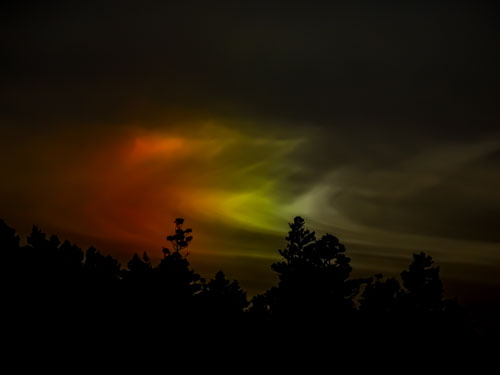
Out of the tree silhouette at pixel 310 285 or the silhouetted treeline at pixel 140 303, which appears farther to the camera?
the tree silhouette at pixel 310 285

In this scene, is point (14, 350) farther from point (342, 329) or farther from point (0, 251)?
point (342, 329)

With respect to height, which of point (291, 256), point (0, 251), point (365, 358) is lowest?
point (365, 358)

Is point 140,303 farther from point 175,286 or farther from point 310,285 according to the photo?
point 310,285

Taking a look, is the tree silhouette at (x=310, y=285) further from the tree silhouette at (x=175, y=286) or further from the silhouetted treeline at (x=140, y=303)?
the tree silhouette at (x=175, y=286)

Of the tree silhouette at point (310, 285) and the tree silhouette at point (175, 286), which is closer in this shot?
the tree silhouette at point (175, 286)

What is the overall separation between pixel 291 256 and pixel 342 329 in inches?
1058

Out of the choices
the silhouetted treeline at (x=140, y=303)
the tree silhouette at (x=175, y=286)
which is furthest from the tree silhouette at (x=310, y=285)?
the tree silhouette at (x=175, y=286)

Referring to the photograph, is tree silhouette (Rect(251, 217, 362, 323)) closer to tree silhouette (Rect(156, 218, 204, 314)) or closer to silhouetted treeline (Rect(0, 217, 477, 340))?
silhouetted treeline (Rect(0, 217, 477, 340))

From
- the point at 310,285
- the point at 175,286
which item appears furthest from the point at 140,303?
the point at 310,285

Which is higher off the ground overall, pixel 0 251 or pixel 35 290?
pixel 0 251

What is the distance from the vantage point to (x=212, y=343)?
2117 cm

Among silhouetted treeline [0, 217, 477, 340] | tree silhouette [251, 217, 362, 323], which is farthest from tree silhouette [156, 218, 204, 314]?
tree silhouette [251, 217, 362, 323]

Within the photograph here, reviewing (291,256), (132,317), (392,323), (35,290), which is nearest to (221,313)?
(132,317)

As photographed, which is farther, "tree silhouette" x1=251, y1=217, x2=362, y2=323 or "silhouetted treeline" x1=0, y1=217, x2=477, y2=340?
"tree silhouette" x1=251, y1=217, x2=362, y2=323
